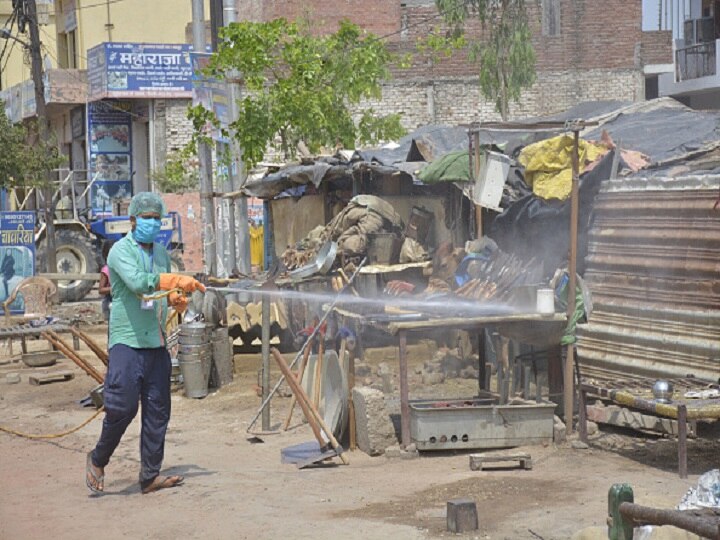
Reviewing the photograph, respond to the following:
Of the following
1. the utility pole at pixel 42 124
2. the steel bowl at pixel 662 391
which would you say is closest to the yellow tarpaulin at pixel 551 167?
the steel bowl at pixel 662 391

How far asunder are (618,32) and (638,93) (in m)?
1.68

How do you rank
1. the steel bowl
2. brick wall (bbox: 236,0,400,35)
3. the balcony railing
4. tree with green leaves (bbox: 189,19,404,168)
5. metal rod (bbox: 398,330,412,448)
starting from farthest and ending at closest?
the balcony railing
brick wall (bbox: 236,0,400,35)
tree with green leaves (bbox: 189,19,404,168)
metal rod (bbox: 398,330,412,448)
the steel bowl

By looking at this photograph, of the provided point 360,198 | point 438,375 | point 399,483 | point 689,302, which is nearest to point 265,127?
point 360,198

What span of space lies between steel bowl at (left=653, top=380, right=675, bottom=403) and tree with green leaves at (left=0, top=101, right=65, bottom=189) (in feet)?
61.3

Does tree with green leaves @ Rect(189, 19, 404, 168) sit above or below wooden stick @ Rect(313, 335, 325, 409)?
above

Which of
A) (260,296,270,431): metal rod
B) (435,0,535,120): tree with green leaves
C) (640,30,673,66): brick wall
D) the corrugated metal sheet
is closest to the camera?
the corrugated metal sheet

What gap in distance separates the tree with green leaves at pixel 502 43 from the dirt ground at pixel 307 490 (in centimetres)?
1596

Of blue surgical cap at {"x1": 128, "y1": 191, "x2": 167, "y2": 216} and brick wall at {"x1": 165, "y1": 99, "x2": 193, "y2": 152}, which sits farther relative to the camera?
brick wall at {"x1": 165, "y1": 99, "x2": 193, "y2": 152}

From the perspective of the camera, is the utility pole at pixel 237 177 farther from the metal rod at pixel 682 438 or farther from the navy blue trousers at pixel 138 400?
the metal rod at pixel 682 438

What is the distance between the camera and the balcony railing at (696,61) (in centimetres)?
3278

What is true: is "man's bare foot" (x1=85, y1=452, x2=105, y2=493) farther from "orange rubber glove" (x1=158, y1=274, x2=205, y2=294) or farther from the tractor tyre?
the tractor tyre

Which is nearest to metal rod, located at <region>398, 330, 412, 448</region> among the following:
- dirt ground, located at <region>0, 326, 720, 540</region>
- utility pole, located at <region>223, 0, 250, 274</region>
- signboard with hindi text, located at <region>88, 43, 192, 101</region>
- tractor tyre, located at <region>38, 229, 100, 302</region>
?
dirt ground, located at <region>0, 326, 720, 540</region>

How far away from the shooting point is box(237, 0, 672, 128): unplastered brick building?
31.1 m

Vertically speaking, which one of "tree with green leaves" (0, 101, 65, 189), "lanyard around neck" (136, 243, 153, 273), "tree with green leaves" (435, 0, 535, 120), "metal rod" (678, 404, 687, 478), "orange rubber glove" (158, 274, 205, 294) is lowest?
"metal rod" (678, 404, 687, 478)
